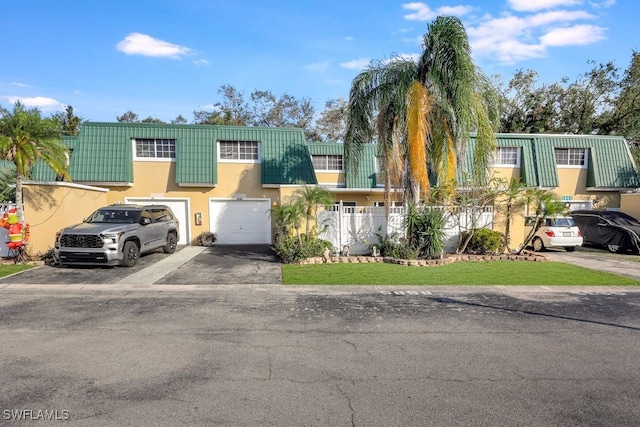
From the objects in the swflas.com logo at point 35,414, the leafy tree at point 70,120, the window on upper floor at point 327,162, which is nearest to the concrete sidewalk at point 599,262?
the window on upper floor at point 327,162

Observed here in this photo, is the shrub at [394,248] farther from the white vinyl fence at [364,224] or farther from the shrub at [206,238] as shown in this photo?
the shrub at [206,238]

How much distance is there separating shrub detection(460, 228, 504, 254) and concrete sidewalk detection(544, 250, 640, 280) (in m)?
2.07

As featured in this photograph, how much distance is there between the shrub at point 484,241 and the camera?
46.6ft

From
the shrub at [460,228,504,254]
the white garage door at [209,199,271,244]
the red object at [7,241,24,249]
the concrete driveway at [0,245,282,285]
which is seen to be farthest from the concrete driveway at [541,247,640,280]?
the red object at [7,241,24,249]

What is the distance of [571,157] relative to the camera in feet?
72.3

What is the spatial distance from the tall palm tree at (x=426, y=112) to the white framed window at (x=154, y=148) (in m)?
8.72

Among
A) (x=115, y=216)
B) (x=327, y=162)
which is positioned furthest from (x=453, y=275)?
(x=327, y=162)

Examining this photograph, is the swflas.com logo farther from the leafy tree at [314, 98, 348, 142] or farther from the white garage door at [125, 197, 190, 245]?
the leafy tree at [314, 98, 348, 142]

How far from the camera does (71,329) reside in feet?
20.3

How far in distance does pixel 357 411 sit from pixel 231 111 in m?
38.4

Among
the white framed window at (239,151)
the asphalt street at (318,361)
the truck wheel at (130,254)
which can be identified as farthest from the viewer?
the white framed window at (239,151)

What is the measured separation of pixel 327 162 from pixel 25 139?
13350 mm

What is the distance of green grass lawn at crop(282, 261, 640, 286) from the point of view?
10.1 metres

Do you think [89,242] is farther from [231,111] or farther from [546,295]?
[231,111]
